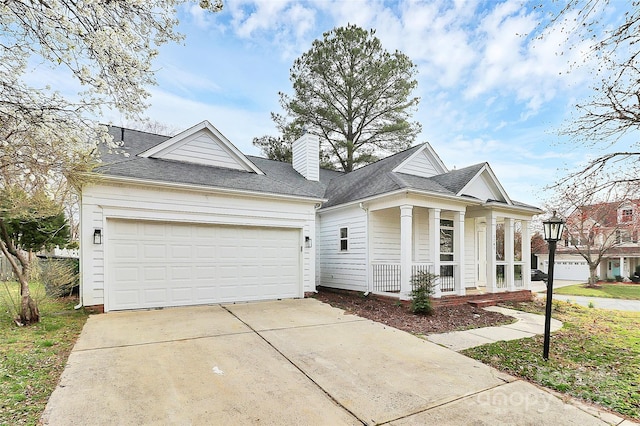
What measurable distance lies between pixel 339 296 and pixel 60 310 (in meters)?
7.62

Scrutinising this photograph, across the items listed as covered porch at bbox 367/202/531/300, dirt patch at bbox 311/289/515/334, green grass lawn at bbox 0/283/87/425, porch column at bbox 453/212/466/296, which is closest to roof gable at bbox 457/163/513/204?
covered porch at bbox 367/202/531/300

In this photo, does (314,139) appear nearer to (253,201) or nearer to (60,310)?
(253,201)

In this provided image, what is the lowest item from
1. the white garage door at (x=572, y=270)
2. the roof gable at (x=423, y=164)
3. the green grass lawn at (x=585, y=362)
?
the white garage door at (x=572, y=270)

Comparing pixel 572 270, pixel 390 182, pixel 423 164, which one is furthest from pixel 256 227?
pixel 572 270

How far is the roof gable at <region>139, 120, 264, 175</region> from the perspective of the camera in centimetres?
940

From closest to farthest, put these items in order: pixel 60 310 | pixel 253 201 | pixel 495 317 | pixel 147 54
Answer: pixel 147 54, pixel 60 310, pixel 495 317, pixel 253 201

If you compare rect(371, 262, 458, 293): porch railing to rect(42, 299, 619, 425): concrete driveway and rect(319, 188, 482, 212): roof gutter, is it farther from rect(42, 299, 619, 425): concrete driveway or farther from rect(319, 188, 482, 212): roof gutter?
rect(42, 299, 619, 425): concrete driveway

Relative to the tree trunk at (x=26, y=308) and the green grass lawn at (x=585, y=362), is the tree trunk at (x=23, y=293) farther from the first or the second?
the green grass lawn at (x=585, y=362)

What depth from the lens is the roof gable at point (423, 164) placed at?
37.6ft

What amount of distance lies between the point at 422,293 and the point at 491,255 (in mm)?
4215

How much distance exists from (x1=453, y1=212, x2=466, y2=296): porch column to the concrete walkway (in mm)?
1834

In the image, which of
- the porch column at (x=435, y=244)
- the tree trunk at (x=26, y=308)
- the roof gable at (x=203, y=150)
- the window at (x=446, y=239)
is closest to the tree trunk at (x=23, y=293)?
the tree trunk at (x=26, y=308)

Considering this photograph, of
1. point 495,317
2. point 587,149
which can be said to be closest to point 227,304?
point 495,317

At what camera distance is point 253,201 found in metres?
9.33
